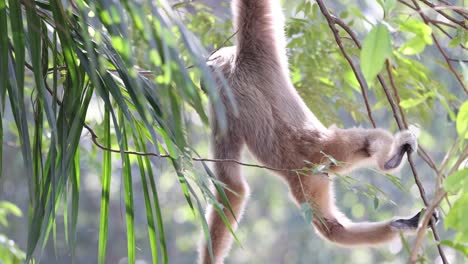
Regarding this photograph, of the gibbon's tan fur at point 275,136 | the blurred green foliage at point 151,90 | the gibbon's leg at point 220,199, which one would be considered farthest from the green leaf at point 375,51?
the gibbon's leg at point 220,199

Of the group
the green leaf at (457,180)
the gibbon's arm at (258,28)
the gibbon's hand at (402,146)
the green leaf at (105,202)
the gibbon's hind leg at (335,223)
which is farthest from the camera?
the gibbon's arm at (258,28)

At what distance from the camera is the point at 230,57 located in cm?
317

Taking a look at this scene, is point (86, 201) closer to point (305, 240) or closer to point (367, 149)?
point (305, 240)

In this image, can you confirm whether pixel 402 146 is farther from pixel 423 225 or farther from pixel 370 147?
pixel 423 225

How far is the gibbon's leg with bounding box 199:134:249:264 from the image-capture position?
9.78 ft

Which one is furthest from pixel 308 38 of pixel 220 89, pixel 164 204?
pixel 164 204

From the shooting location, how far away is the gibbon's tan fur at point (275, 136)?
2.73 meters

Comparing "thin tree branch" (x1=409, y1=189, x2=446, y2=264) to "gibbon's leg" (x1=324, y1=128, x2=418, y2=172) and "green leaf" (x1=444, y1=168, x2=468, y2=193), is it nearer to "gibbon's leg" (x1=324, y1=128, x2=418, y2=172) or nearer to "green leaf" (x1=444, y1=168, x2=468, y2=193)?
"green leaf" (x1=444, y1=168, x2=468, y2=193)

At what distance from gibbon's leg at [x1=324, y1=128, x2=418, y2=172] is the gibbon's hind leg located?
12 cm

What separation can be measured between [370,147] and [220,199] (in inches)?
26.7

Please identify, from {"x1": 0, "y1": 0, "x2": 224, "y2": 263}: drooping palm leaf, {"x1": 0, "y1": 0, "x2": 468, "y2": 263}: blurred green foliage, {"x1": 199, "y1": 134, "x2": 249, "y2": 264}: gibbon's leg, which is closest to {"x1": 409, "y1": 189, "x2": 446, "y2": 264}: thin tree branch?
{"x1": 0, "y1": 0, "x2": 468, "y2": 263}: blurred green foliage

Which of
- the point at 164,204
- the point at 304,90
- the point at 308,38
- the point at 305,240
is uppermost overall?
the point at 308,38

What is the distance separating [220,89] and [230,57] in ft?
0.90

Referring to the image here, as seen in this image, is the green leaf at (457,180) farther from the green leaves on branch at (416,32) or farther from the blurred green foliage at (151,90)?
the green leaves on branch at (416,32)
